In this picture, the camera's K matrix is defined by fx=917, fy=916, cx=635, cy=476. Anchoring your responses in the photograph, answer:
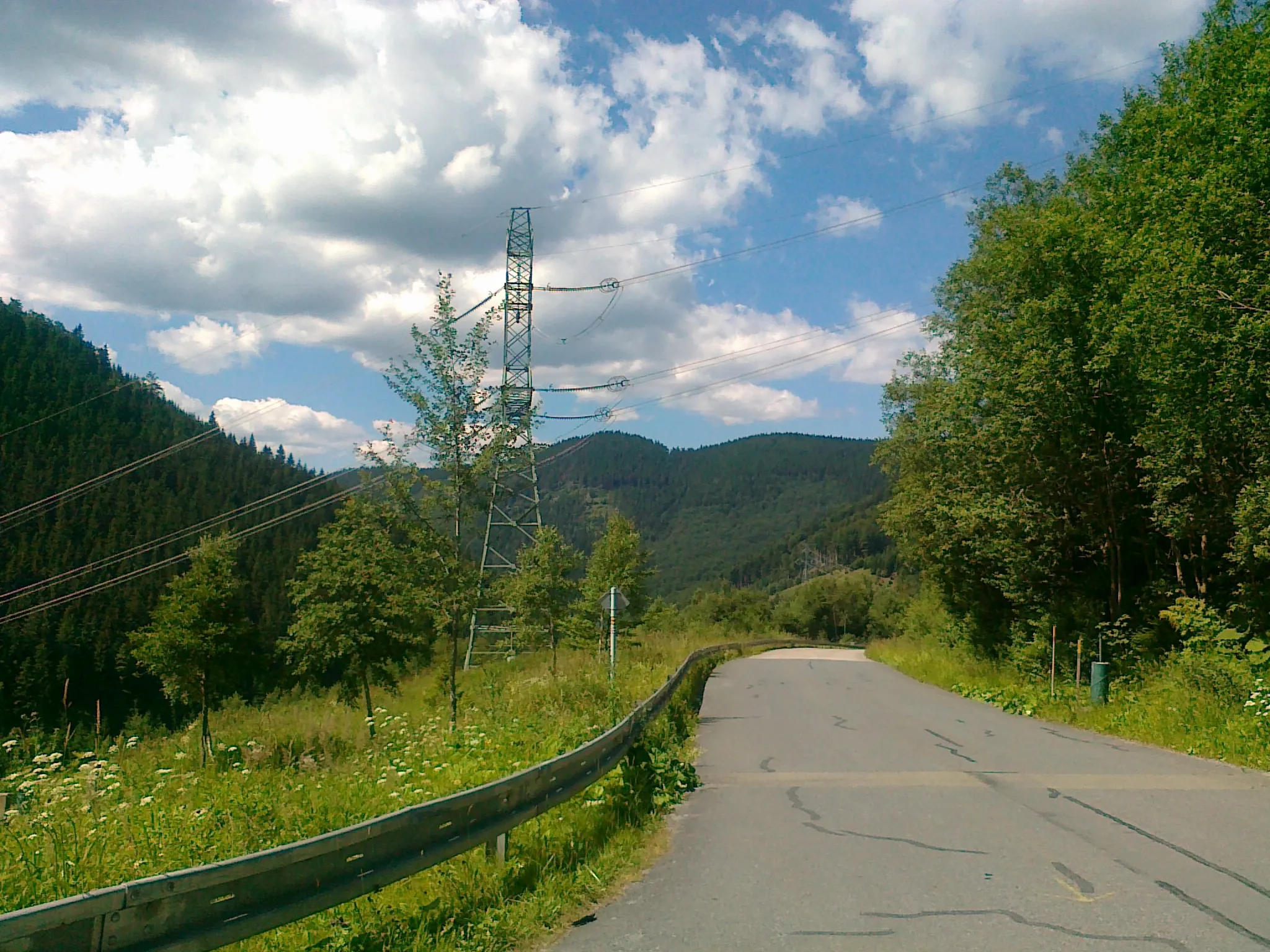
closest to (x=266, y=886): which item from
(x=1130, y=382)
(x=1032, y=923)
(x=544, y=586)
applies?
(x=1032, y=923)

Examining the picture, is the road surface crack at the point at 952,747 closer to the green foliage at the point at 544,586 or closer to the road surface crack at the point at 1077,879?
the road surface crack at the point at 1077,879

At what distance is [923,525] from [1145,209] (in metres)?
15.2

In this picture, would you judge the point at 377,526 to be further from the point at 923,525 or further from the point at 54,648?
the point at 54,648

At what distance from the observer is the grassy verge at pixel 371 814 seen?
190 inches

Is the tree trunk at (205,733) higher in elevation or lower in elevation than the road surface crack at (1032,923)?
lower

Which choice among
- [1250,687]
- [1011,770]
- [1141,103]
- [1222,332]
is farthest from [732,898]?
[1141,103]

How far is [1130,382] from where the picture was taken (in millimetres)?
18281

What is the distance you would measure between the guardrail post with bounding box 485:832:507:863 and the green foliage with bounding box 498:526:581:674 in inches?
1046

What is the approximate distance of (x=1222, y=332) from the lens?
1445cm

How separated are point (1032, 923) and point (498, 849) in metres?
3.33

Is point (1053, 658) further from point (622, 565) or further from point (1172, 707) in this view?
point (622, 565)

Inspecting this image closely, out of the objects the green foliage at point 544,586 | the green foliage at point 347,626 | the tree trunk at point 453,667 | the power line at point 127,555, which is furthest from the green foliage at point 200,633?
the power line at point 127,555

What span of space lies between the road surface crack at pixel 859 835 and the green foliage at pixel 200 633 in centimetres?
2607

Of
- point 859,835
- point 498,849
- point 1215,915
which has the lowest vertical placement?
point 859,835
